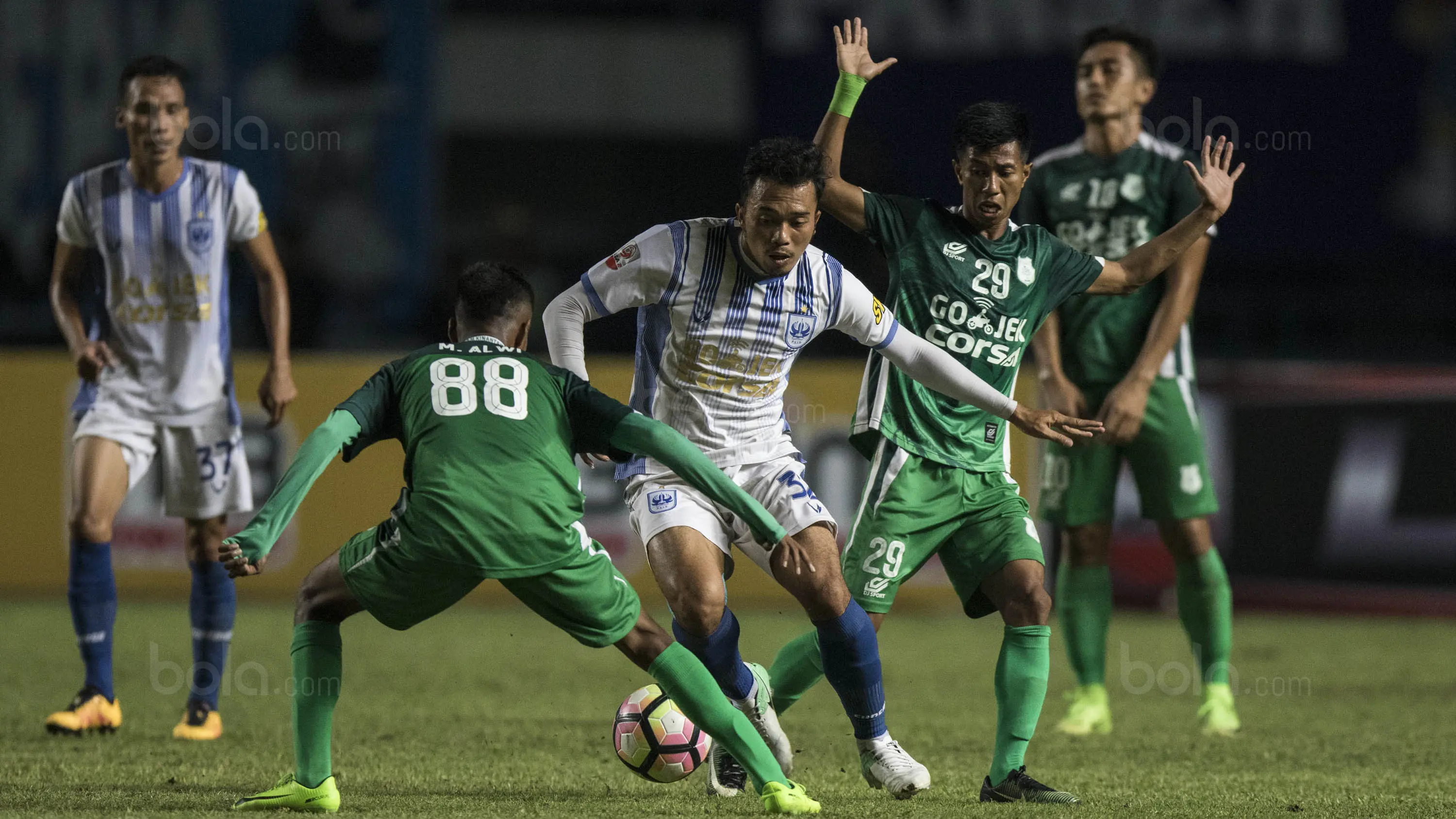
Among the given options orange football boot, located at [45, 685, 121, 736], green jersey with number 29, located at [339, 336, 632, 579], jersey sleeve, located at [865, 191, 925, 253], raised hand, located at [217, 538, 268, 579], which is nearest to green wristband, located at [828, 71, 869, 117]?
jersey sleeve, located at [865, 191, 925, 253]

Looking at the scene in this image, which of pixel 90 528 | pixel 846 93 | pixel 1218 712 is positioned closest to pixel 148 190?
pixel 90 528

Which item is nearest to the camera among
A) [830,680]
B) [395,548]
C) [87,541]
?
[395,548]

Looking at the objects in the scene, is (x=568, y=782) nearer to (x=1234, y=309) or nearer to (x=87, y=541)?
(x=87, y=541)

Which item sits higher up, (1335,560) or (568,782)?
(568,782)

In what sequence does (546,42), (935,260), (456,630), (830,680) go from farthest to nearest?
(546,42)
(456,630)
(935,260)
(830,680)

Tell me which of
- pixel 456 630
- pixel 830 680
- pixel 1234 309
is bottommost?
pixel 456 630

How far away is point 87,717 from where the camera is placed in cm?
572

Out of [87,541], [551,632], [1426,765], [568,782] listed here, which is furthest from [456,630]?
[1426,765]

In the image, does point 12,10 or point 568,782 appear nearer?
point 568,782

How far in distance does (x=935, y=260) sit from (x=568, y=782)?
172 centimetres

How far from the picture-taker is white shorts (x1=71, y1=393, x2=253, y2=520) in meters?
5.93

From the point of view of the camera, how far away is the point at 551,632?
30.8 ft

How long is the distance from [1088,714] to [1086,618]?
34 cm

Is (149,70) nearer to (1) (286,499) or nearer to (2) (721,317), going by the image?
(2) (721,317)
